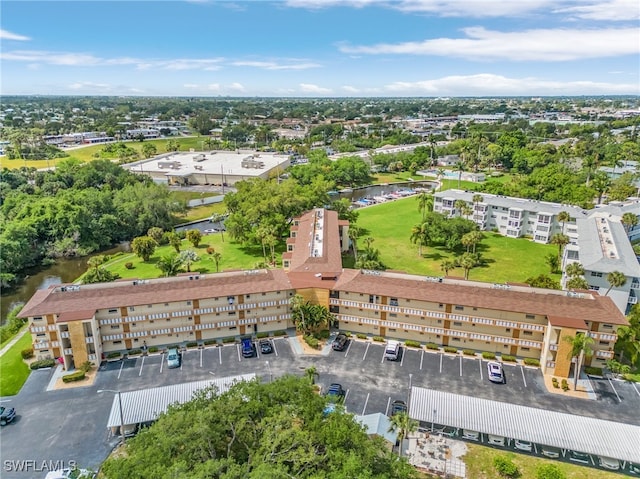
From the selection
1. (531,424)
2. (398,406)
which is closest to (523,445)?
(531,424)

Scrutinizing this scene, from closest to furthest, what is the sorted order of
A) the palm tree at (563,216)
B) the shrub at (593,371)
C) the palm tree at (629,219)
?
the shrub at (593,371)
the palm tree at (629,219)
the palm tree at (563,216)

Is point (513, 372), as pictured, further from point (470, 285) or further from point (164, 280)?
point (164, 280)

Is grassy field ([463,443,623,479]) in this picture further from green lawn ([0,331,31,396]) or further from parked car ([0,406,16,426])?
green lawn ([0,331,31,396])

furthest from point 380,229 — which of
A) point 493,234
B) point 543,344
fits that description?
point 543,344

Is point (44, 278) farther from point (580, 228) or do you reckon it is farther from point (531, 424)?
point (580, 228)
